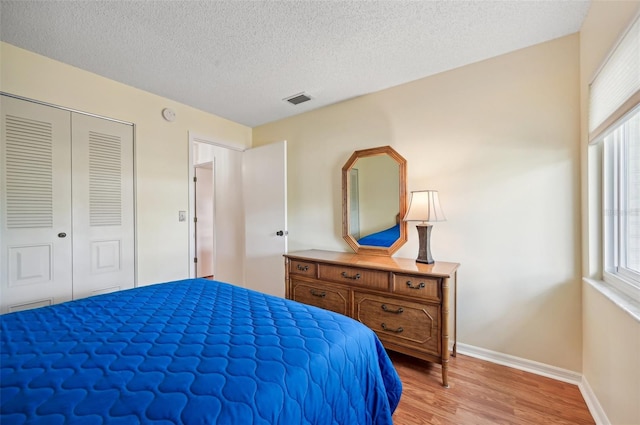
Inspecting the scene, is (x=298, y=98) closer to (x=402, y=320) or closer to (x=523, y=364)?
(x=402, y=320)

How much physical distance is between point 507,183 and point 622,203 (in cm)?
64

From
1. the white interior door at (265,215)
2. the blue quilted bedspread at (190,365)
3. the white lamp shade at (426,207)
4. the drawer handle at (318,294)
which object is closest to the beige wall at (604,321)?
the white lamp shade at (426,207)

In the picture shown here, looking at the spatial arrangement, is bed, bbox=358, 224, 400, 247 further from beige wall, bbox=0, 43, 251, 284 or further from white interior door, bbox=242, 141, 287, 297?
beige wall, bbox=0, 43, 251, 284

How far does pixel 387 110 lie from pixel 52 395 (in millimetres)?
2796

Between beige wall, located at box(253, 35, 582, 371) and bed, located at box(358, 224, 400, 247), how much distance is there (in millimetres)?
131

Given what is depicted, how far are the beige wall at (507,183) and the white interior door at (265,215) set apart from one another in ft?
4.16

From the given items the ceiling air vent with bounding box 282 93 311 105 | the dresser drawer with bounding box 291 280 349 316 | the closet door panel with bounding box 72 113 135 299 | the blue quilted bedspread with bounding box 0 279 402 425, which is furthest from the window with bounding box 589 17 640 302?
the closet door panel with bounding box 72 113 135 299

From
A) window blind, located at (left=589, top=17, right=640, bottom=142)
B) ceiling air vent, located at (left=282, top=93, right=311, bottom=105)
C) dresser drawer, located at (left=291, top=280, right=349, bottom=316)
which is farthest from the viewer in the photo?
ceiling air vent, located at (left=282, top=93, right=311, bottom=105)

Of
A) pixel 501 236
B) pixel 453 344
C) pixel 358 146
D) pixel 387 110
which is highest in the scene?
pixel 387 110

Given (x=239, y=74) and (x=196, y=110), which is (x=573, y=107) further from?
(x=196, y=110)

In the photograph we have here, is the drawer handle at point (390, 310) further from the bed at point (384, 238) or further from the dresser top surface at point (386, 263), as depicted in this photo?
the bed at point (384, 238)

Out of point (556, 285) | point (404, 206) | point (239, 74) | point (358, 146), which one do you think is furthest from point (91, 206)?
point (556, 285)

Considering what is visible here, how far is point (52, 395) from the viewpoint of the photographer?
2.41ft

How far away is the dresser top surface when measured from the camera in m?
1.93
